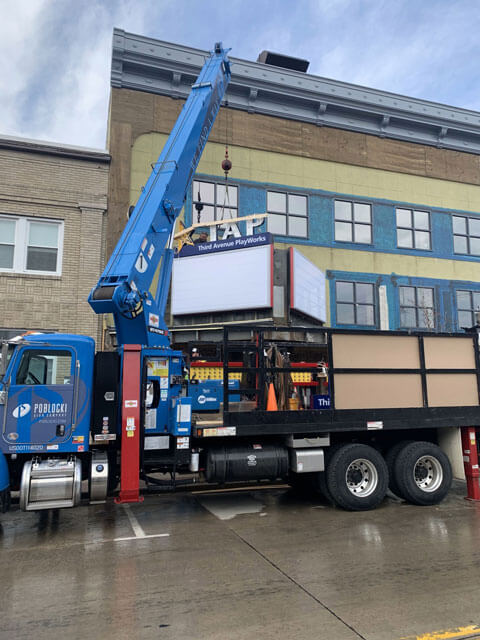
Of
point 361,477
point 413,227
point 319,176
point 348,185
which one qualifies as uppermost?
point 319,176

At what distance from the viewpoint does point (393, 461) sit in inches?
331

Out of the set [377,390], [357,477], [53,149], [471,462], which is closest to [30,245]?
[53,149]

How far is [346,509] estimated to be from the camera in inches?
311

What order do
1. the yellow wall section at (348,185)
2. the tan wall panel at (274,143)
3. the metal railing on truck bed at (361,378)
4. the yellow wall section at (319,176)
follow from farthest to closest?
the yellow wall section at (348,185) → the yellow wall section at (319,176) → the tan wall panel at (274,143) → the metal railing on truck bed at (361,378)

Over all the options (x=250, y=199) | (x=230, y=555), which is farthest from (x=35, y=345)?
(x=250, y=199)

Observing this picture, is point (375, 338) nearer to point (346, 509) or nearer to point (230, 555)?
point (346, 509)

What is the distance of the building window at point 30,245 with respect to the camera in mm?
14414

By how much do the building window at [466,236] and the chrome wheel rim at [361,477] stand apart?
49.1 feet

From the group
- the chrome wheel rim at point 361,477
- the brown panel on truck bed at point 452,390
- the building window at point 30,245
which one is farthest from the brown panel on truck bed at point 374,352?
the building window at point 30,245

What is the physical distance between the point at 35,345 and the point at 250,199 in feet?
40.6

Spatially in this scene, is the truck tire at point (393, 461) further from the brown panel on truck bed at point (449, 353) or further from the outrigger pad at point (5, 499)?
the outrigger pad at point (5, 499)

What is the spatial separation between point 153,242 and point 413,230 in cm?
1443

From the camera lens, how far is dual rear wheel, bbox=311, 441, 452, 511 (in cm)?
792

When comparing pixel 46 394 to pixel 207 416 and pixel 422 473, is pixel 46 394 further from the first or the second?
pixel 422 473
